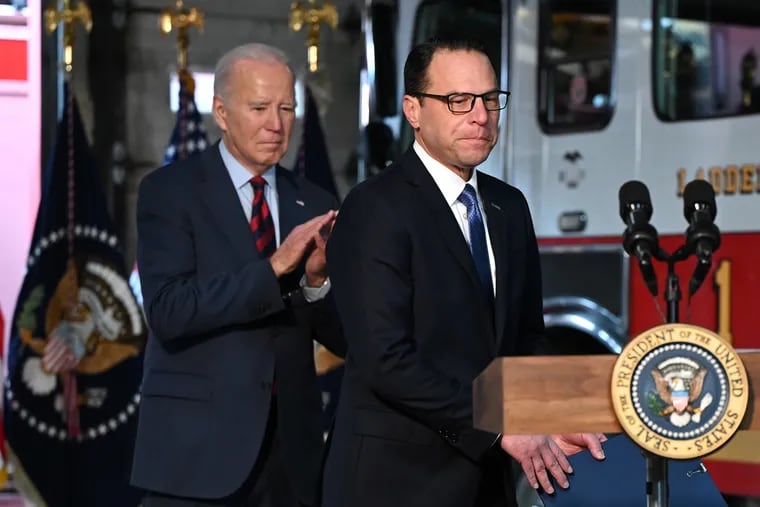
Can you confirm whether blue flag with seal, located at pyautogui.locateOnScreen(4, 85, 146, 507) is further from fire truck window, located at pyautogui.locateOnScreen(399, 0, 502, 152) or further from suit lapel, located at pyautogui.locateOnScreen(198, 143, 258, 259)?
suit lapel, located at pyautogui.locateOnScreen(198, 143, 258, 259)

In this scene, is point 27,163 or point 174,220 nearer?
point 174,220

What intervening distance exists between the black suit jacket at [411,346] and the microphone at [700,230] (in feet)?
1.25

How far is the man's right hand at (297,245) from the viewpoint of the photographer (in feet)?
11.1

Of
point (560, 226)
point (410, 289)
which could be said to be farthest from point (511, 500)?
point (560, 226)

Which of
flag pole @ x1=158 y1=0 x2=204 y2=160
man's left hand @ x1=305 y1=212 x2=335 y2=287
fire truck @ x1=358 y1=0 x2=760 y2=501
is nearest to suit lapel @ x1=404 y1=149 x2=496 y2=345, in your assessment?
man's left hand @ x1=305 y1=212 x2=335 y2=287

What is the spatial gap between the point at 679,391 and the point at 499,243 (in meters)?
0.54

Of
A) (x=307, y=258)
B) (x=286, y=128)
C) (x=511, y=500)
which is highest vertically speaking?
(x=286, y=128)

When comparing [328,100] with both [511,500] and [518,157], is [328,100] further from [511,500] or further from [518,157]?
[511,500]

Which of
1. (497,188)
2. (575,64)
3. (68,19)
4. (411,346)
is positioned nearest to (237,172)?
(497,188)

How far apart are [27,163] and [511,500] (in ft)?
17.0

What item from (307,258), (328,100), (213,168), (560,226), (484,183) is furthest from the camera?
(328,100)

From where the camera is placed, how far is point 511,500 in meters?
2.85

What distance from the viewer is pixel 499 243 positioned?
288 cm

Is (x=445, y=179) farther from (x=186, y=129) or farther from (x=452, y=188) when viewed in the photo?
(x=186, y=129)
